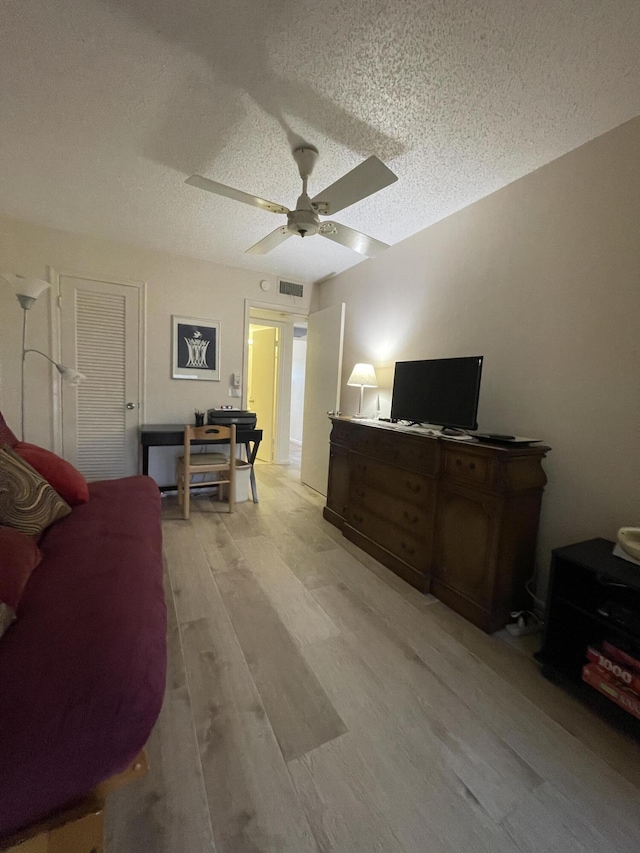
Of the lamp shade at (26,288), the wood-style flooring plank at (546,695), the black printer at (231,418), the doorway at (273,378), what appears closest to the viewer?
the wood-style flooring plank at (546,695)

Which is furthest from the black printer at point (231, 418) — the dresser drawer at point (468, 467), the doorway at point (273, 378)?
the dresser drawer at point (468, 467)

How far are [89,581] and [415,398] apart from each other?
6.65 ft

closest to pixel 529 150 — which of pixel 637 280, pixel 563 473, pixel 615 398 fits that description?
pixel 637 280

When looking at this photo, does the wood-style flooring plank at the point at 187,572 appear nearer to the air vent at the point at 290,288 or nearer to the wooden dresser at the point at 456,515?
the wooden dresser at the point at 456,515

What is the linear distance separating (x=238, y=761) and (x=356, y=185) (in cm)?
229

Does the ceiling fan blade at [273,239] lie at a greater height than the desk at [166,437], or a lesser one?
greater

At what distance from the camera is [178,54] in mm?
1365

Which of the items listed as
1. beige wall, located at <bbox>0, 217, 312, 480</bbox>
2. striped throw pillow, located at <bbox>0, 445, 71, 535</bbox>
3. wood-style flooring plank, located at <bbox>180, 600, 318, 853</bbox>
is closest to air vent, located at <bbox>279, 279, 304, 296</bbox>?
beige wall, located at <bbox>0, 217, 312, 480</bbox>

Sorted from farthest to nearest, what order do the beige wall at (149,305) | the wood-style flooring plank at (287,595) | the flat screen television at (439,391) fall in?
the beige wall at (149,305), the flat screen television at (439,391), the wood-style flooring plank at (287,595)

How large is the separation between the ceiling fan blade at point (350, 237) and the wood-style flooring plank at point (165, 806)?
235 centimetres

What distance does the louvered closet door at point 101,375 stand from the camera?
3.18 meters

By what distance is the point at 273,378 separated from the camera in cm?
516

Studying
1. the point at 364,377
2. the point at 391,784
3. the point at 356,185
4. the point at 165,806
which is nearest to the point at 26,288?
the point at 356,185

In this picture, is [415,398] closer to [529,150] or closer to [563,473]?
[563,473]
